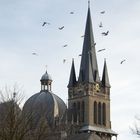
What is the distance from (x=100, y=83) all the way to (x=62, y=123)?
12.2 metres

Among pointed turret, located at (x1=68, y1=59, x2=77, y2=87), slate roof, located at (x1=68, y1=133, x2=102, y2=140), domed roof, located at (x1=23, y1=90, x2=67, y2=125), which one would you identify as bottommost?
slate roof, located at (x1=68, y1=133, x2=102, y2=140)

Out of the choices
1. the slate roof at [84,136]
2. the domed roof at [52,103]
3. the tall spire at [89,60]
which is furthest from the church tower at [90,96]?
the slate roof at [84,136]

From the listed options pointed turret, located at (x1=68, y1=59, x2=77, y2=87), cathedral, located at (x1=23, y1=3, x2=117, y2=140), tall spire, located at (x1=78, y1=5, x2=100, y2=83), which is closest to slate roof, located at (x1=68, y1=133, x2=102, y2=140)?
cathedral, located at (x1=23, y1=3, x2=117, y2=140)

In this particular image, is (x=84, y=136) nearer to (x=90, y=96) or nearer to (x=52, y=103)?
(x=90, y=96)

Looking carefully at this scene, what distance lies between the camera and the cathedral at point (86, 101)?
392 ft

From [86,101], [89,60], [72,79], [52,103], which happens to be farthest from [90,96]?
[52,103]

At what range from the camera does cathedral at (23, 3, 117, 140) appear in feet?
392

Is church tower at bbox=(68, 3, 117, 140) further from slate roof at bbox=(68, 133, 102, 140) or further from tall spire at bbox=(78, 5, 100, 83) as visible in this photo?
slate roof at bbox=(68, 133, 102, 140)

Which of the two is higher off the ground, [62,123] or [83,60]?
[83,60]

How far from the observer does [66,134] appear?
113 metres

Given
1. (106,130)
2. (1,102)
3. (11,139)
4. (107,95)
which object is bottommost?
(11,139)

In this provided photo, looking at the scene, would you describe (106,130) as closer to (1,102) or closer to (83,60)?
(83,60)

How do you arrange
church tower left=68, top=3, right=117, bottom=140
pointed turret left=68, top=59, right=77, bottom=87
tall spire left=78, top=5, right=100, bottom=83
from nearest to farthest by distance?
church tower left=68, top=3, right=117, bottom=140, tall spire left=78, top=5, right=100, bottom=83, pointed turret left=68, top=59, right=77, bottom=87

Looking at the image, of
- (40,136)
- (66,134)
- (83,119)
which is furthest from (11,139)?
(83,119)
